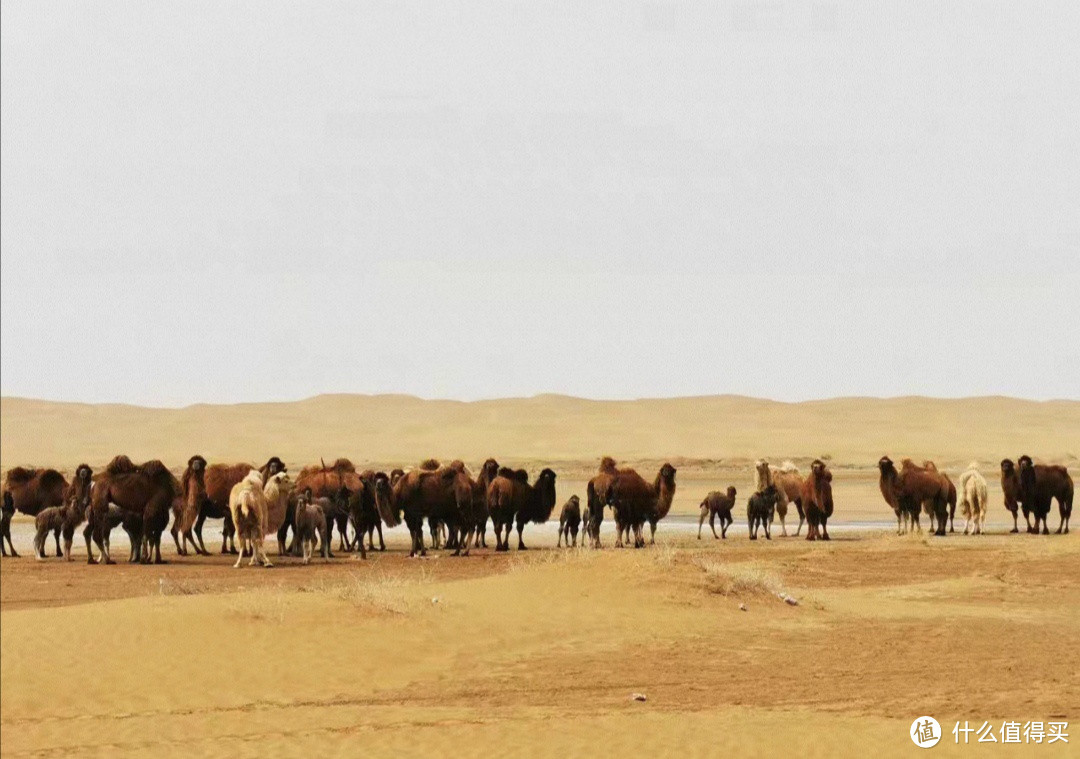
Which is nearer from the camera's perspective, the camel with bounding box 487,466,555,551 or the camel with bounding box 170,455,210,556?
the camel with bounding box 170,455,210,556

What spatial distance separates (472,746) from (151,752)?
255cm

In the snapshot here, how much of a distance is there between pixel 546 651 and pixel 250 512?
9489mm

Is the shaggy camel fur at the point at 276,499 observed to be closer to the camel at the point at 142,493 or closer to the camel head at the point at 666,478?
the camel at the point at 142,493

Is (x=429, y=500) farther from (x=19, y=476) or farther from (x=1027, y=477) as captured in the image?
(x=1027, y=477)

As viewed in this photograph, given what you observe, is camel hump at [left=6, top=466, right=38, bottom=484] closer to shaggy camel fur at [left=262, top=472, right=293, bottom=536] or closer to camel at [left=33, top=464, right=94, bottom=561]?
camel at [left=33, top=464, right=94, bottom=561]

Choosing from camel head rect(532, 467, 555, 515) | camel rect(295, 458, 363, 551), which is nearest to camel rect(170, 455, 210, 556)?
camel rect(295, 458, 363, 551)

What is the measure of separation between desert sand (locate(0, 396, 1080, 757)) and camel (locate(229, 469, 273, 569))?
615mm

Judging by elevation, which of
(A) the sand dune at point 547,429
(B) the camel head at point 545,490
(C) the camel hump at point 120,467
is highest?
(A) the sand dune at point 547,429

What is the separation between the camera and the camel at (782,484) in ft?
118

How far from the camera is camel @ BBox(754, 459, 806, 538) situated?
36.0 m

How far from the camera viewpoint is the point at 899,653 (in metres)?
17.8

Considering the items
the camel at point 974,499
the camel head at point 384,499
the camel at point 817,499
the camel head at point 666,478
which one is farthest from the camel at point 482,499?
the camel at point 974,499

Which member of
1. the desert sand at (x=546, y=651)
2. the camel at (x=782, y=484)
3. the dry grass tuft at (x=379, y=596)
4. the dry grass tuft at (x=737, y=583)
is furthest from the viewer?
the camel at (x=782, y=484)

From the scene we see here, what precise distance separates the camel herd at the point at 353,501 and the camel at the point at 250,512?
0.03 meters
